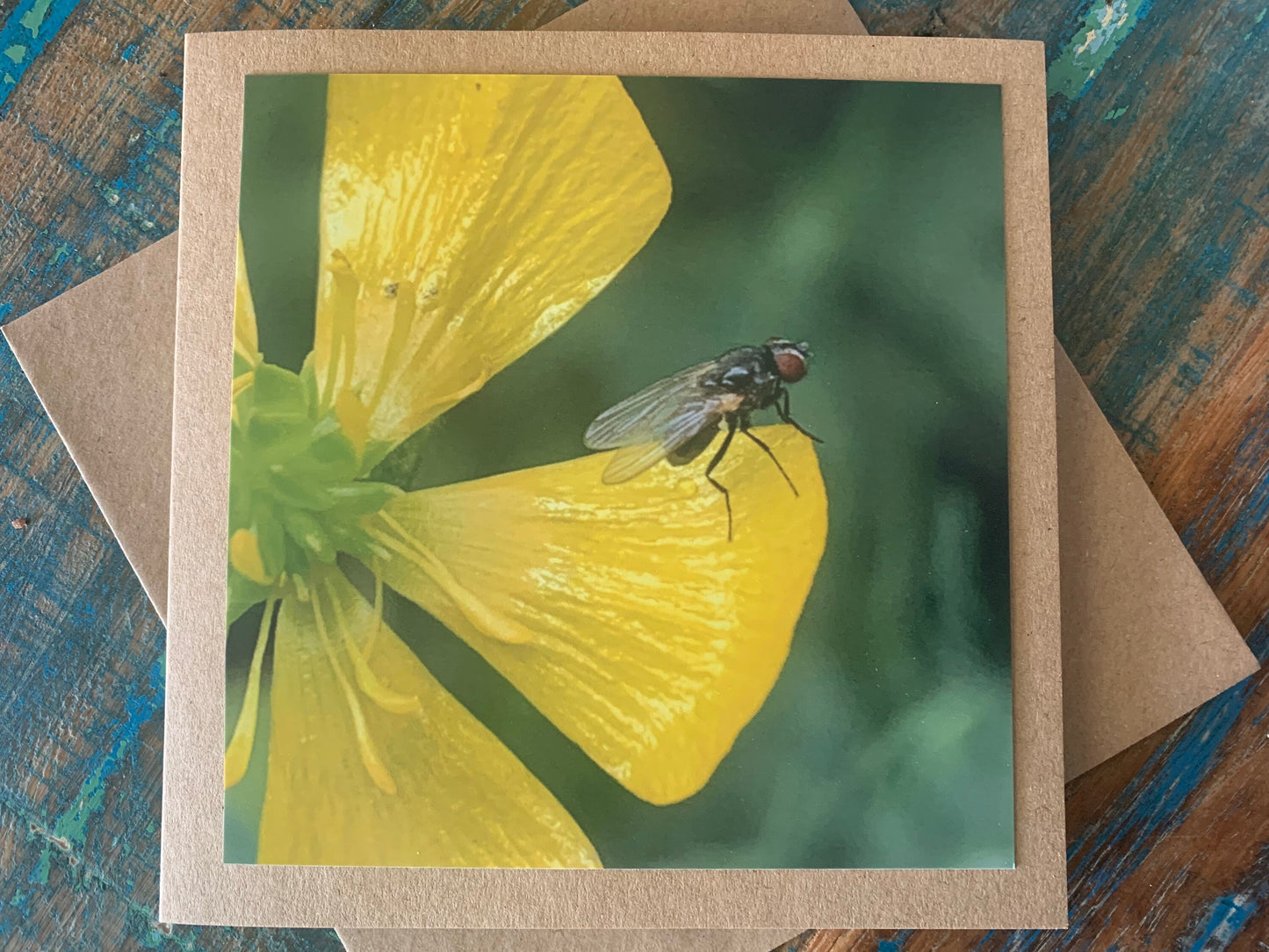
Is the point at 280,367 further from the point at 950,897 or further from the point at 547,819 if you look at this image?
the point at 950,897

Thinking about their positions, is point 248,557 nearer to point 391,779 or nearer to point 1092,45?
point 391,779

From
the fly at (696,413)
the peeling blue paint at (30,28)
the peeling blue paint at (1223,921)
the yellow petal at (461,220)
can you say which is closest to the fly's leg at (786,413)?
the fly at (696,413)

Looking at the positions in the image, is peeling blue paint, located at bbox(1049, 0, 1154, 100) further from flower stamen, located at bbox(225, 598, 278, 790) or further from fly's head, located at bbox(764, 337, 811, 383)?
flower stamen, located at bbox(225, 598, 278, 790)

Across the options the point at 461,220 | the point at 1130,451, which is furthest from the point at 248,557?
the point at 1130,451

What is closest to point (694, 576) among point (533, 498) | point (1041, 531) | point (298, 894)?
point (533, 498)

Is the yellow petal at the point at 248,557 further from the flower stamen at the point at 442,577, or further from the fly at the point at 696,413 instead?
the fly at the point at 696,413
